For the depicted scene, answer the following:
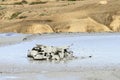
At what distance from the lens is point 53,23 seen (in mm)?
49500

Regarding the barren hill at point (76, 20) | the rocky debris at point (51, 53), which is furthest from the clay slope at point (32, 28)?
the rocky debris at point (51, 53)

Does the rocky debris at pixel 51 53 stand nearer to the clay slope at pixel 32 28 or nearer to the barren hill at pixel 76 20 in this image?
the barren hill at pixel 76 20

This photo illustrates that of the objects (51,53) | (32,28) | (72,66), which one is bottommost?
(32,28)

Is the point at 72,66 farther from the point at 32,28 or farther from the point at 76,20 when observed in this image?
the point at 76,20

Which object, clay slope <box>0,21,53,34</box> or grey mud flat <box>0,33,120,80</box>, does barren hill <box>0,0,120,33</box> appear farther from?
grey mud flat <box>0,33,120,80</box>

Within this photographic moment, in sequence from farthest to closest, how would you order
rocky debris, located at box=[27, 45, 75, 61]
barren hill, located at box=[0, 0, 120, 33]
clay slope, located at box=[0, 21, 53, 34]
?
clay slope, located at box=[0, 21, 53, 34], barren hill, located at box=[0, 0, 120, 33], rocky debris, located at box=[27, 45, 75, 61]

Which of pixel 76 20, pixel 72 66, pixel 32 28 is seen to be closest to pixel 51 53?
pixel 72 66

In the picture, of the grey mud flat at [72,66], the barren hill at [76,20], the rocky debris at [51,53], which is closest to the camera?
the grey mud flat at [72,66]

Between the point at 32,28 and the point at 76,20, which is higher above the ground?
the point at 76,20

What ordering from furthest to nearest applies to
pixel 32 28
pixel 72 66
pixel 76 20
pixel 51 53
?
1. pixel 76 20
2. pixel 32 28
3. pixel 51 53
4. pixel 72 66

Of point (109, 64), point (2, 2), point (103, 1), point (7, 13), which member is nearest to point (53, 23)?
point (103, 1)

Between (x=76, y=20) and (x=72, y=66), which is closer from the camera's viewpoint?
(x=72, y=66)

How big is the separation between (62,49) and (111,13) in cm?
2693

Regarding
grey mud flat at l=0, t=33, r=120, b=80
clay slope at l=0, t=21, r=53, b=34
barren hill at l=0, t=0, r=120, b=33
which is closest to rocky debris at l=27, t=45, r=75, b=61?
grey mud flat at l=0, t=33, r=120, b=80
